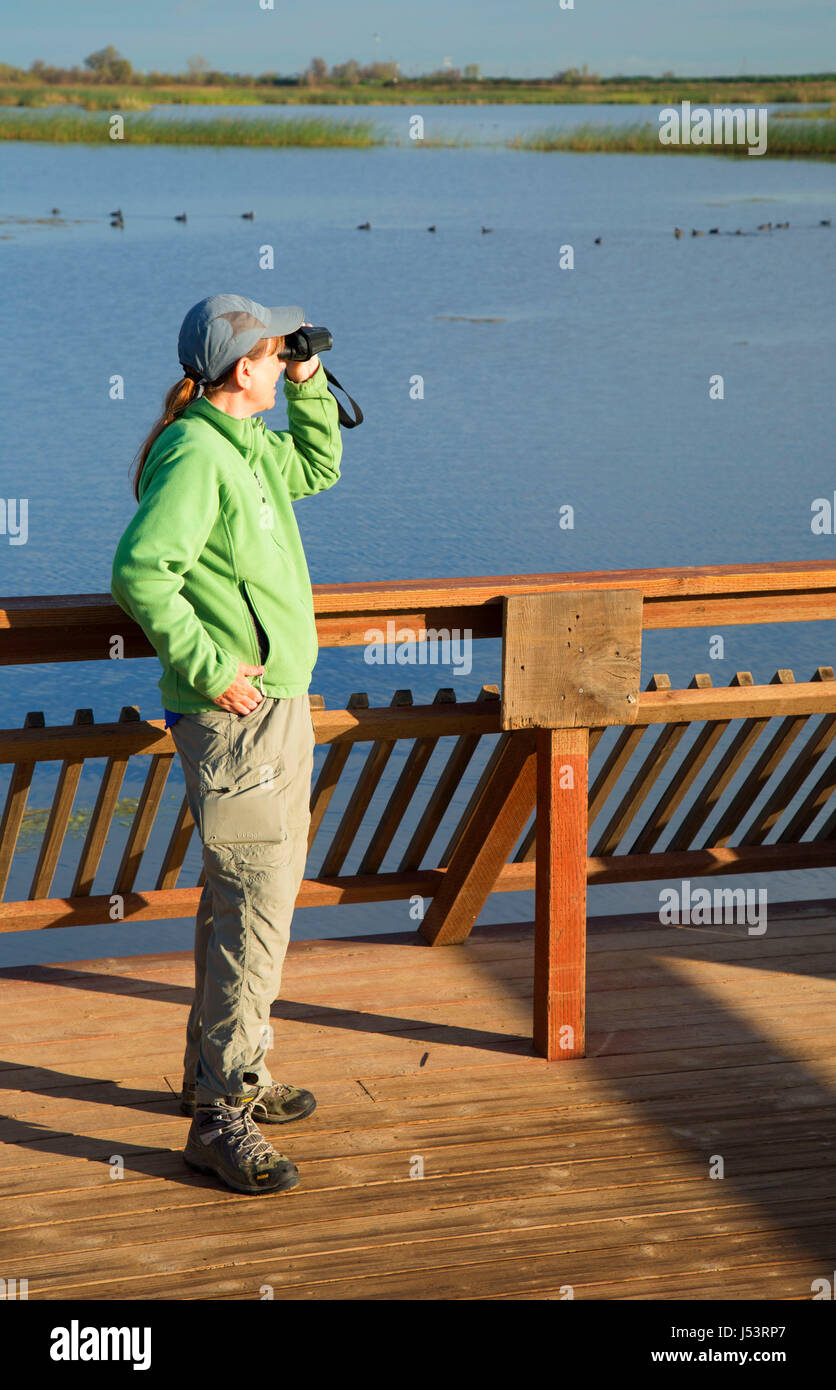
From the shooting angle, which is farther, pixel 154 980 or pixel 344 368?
pixel 344 368

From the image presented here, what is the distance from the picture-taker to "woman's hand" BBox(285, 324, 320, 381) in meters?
2.99

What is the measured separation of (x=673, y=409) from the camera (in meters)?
17.2

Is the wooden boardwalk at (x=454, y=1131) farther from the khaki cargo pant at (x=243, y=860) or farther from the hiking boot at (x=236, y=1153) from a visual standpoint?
the khaki cargo pant at (x=243, y=860)

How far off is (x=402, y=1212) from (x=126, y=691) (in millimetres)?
6870

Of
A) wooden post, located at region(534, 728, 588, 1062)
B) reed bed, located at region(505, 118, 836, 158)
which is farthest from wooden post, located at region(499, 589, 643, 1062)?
reed bed, located at region(505, 118, 836, 158)

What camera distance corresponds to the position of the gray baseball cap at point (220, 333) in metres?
2.69

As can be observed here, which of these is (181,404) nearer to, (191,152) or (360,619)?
(360,619)

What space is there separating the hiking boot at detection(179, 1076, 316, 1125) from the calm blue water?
2.88 meters

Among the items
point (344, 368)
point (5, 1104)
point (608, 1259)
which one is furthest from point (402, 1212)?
point (344, 368)

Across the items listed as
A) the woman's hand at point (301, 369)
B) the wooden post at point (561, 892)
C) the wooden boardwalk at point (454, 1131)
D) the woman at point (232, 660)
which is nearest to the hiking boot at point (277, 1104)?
the wooden boardwalk at point (454, 1131)

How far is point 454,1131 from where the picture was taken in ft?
10.1

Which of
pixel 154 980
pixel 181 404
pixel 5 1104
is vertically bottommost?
pixel 5 1104

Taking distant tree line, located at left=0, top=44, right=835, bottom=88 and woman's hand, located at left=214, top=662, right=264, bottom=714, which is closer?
woman's hand, located at left=214, top=662, right=264, bottom=714

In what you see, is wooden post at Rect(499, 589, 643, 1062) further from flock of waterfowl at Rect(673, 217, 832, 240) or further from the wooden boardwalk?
flock of waterfowl at Rect(673, 217, 832, 240)
